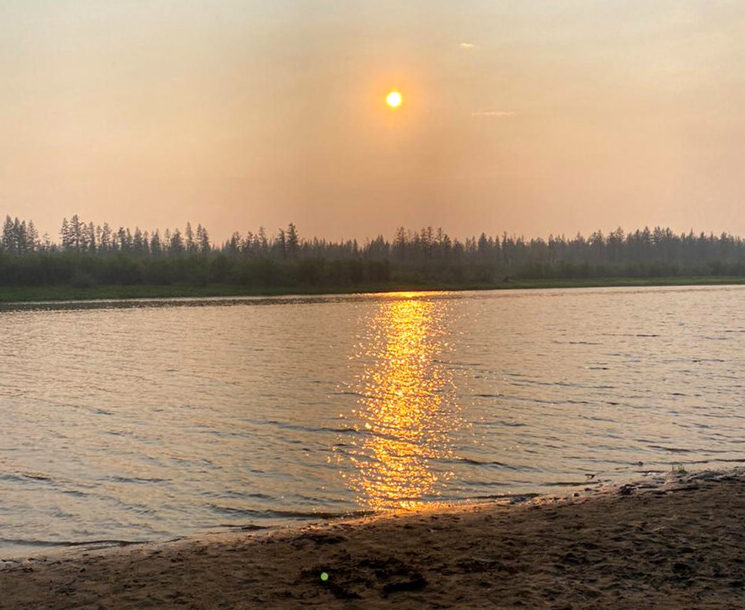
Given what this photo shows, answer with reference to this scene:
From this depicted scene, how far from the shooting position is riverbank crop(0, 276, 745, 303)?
458 feet

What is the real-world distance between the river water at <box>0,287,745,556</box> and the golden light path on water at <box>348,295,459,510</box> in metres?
0.09

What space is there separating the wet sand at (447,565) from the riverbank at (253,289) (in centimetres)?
13308

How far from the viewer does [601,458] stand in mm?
18531

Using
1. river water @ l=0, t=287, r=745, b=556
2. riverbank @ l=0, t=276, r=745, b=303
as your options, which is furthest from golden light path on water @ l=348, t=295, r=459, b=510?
riverbank @ l=0, t=276, r=745, b=303

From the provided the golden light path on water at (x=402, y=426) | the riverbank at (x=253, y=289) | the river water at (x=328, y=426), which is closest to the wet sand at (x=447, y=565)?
the river water at (x=328, y=426)

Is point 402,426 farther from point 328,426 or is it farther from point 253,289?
point 253,289

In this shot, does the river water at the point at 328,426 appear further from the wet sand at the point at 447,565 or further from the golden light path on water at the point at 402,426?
the wet sand at the point at 447,565

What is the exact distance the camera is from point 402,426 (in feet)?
77.3

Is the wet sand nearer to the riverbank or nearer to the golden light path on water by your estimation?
the golden light path on water

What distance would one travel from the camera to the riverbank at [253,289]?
458ft

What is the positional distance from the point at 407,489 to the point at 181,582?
6.87 m

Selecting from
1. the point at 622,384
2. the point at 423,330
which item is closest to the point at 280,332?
the point at 423,330

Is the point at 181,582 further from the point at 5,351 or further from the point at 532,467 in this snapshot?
the point at 5,351

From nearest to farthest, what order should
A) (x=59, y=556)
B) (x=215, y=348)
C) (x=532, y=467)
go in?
1. (x=59, y=556)
2. (x=532, y=467)
3. (x=215, y=348)
